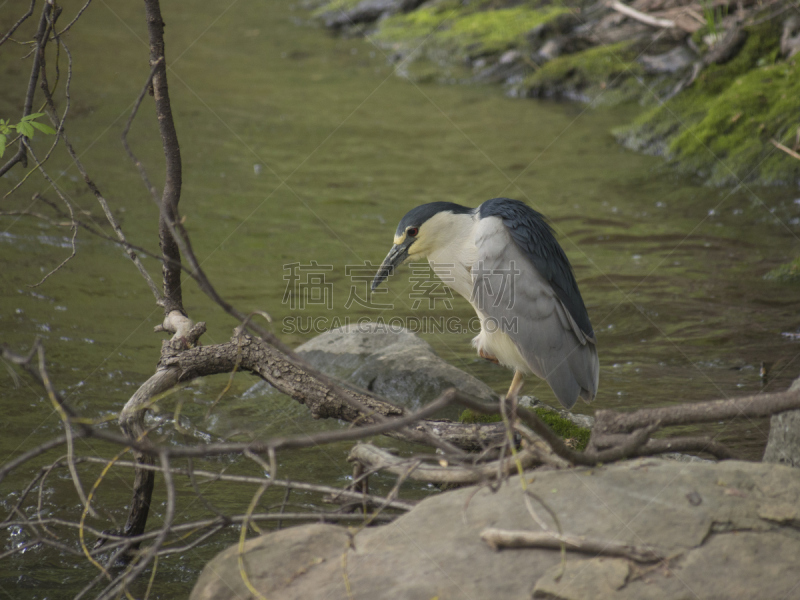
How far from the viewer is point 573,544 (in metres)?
2.15

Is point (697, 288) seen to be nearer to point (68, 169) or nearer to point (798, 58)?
point (798, 58)

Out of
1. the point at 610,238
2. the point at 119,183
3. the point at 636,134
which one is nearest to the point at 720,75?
the point at 636,134

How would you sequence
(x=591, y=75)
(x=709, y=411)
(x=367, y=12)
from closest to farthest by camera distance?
(x=709, y=411), (x=591, y=75), (x=367, y=12)

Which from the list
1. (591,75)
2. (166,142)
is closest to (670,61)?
(591,75)

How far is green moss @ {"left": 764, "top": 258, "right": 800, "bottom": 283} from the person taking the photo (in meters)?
6.70

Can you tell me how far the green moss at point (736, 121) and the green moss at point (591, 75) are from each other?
1.86 meters

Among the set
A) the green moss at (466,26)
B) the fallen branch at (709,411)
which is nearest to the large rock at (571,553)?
the fallen branch at (709,411)

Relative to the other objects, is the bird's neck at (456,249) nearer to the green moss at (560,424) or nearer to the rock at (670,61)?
the green moss at (560,424)

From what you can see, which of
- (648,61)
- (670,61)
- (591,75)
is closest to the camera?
(670,61)

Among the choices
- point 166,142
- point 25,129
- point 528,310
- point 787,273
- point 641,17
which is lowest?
point 787,273

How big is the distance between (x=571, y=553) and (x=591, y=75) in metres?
12.8

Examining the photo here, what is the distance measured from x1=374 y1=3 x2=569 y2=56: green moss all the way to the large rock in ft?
45.4

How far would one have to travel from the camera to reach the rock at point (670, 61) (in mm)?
12177

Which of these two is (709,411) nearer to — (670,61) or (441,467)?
(441,467)
